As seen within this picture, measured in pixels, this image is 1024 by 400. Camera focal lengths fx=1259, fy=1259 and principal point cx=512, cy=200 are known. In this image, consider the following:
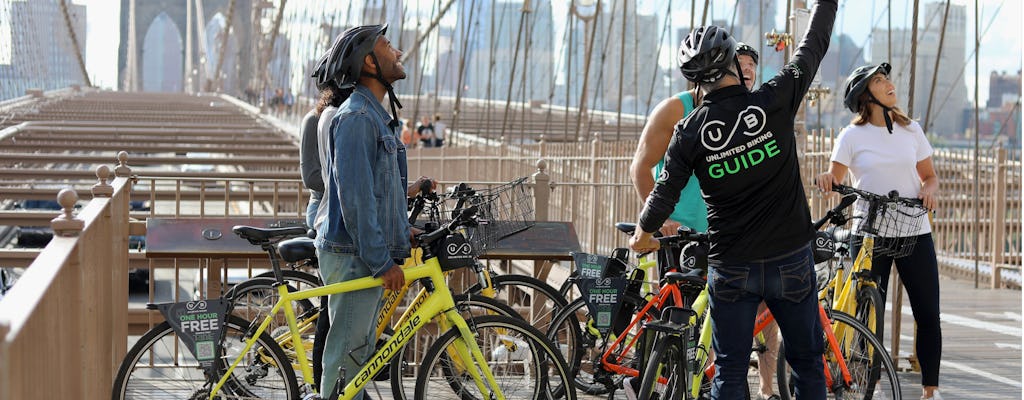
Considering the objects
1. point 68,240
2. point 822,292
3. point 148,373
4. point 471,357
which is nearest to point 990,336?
point 822,292

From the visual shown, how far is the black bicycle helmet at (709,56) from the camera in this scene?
316 centimetres

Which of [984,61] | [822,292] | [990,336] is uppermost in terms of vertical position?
[984,61]

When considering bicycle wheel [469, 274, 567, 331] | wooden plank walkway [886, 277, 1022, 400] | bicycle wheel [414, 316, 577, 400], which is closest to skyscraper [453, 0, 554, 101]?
wooden plank walkway [886, 277, 1022, 400]

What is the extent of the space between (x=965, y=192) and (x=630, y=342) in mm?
8448

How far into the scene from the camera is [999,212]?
10.5 metres

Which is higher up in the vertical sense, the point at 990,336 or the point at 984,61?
the point at 984,61

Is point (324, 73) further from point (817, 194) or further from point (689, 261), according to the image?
point (817, 194)

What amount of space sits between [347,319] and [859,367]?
1.72 meters

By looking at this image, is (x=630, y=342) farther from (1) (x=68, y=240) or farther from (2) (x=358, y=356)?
(1) (x=68, y=240)

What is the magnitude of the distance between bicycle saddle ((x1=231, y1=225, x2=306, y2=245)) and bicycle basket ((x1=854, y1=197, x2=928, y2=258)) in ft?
6.41

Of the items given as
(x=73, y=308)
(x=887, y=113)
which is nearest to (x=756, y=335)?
(x=887, y=113)

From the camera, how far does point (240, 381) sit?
4.02m

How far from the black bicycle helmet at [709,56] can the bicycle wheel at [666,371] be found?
753 millimetres

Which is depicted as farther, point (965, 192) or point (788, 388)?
point (965, 192)
